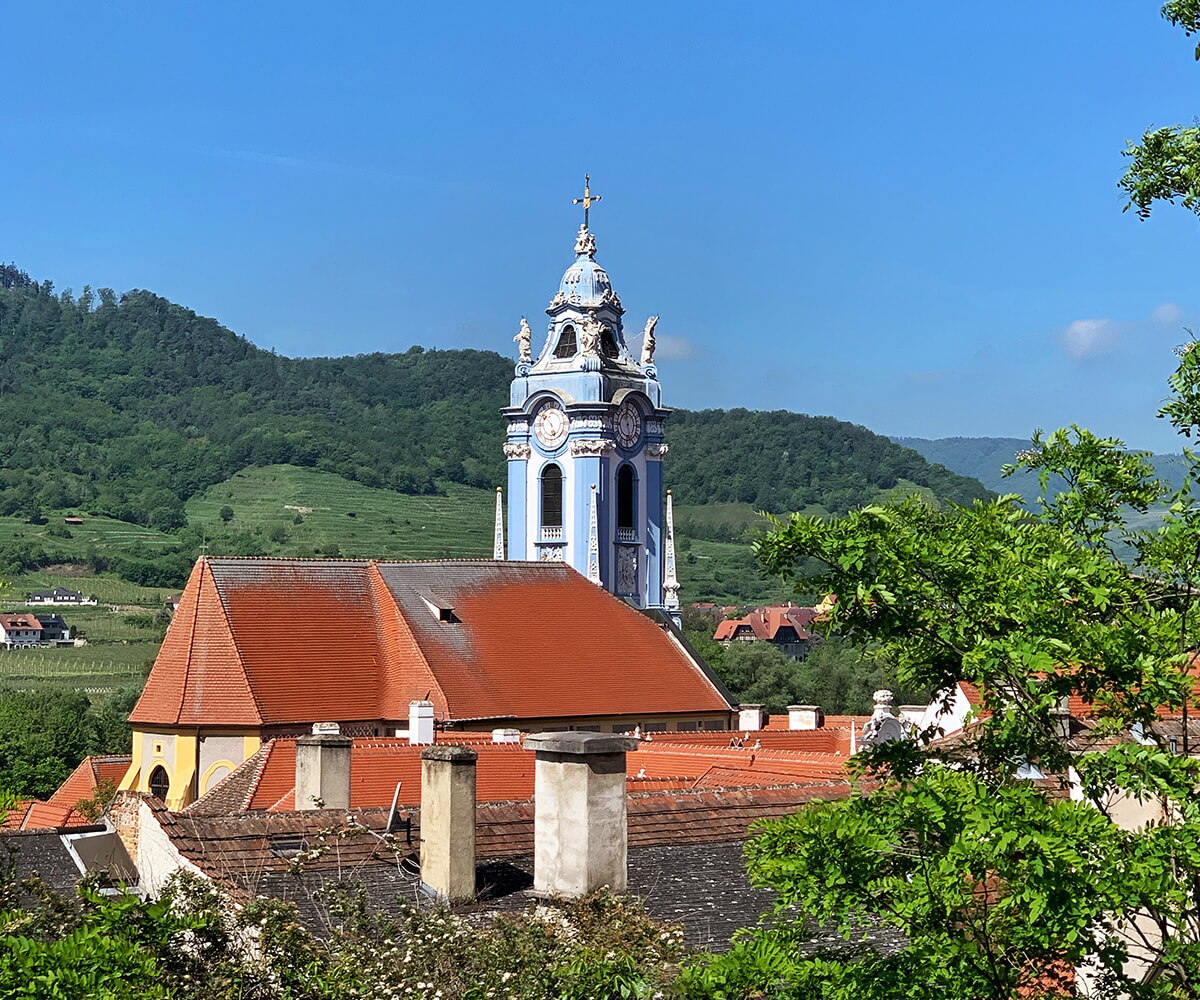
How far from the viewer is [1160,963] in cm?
817

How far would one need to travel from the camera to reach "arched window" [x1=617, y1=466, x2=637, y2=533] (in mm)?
58000

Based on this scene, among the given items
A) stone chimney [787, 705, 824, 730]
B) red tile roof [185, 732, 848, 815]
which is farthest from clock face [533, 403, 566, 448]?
red tile roof [185, 732, 848, 815]

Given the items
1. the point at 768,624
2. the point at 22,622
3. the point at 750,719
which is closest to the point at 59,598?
the point at 22,622

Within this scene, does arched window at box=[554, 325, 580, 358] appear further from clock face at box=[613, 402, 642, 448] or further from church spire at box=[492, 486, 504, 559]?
church spire at box=[492, 486, 504, 559]

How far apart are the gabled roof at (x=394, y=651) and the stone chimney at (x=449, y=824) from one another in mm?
20250

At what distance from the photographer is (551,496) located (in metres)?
58.2

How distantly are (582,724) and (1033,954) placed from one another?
99.1ft

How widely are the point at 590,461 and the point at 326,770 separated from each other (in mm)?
37391

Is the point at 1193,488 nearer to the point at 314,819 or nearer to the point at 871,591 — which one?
the point at 871,591

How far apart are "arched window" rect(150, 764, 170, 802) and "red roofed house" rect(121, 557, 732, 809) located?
42 mm

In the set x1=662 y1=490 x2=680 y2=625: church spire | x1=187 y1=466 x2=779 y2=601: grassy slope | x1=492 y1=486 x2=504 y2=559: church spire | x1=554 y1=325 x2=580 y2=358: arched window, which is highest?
x1=187 y1=466 x2=779 y2=601: grassy slope

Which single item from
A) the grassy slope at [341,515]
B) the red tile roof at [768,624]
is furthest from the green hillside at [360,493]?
the red tile roof at [768,624]

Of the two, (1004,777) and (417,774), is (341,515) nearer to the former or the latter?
(417,774)

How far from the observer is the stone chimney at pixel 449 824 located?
1478 centimetres
